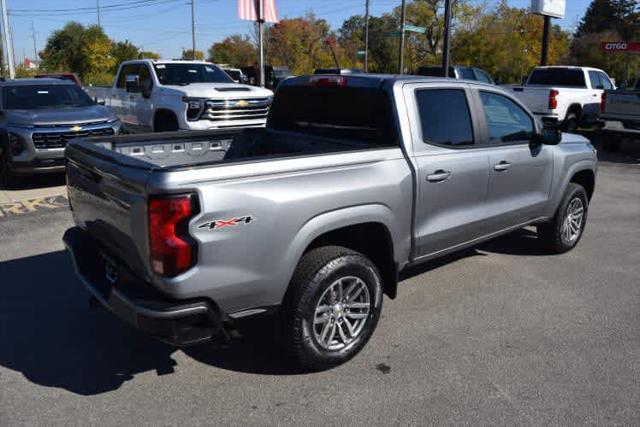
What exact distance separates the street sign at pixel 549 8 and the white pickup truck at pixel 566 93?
17.8 ft

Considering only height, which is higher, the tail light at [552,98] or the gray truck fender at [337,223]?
the tail light at [552,98]

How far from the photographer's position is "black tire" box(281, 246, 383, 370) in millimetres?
3436

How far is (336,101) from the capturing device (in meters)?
4.52

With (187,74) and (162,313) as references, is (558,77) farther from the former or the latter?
(162,313)

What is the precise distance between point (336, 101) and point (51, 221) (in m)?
4.62

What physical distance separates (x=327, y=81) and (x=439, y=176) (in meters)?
1.17

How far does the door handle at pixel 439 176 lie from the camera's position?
4141 mm

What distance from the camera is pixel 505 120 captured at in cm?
512

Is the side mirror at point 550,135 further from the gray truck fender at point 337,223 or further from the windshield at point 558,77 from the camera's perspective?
the windshield at point 558,77

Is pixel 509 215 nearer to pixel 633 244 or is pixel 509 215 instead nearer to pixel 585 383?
pixel 585 383

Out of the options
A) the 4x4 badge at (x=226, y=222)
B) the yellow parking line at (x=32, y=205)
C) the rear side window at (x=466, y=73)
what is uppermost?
the rear side window at (x=466, y=73)

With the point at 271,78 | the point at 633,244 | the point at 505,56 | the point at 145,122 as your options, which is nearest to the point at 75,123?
the point at 145,122

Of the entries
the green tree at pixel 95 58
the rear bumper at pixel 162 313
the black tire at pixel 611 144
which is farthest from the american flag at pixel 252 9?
the green tree at pixel 95 58

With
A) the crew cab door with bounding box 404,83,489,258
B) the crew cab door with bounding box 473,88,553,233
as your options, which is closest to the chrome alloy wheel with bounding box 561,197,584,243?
the crew cab door with bounding box 473,88,553,233
